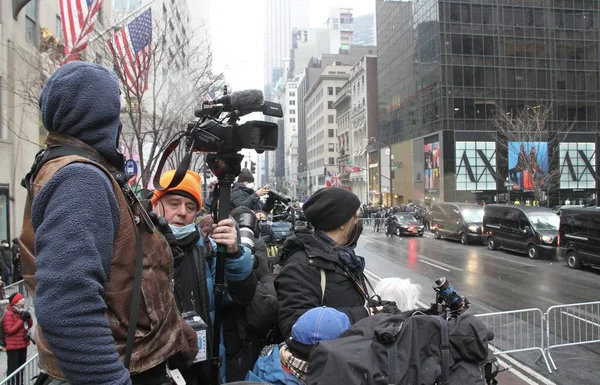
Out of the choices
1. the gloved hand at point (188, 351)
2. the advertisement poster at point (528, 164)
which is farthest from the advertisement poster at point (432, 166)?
the gloved hand at point (188, 351)

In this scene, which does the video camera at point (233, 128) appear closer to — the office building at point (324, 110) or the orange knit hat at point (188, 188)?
the orange knit hat at point (188, 188)

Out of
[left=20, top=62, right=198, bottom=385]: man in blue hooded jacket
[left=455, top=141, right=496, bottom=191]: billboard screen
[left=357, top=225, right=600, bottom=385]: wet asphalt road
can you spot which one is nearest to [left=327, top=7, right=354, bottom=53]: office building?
[left=455, top=141, right=496, bottom=191]: billboard screen

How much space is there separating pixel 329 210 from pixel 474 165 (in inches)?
1945

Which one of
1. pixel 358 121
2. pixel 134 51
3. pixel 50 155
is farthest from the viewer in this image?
pixel 358 121

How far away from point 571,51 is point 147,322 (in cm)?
6087

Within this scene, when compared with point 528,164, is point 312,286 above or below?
below

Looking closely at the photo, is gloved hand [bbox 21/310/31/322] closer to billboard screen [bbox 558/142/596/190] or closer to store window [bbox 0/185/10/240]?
store window [bbox 0/185/10/240]

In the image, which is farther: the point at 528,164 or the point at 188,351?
the point at 528,164

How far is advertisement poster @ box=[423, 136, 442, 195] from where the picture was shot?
4951 centimetres

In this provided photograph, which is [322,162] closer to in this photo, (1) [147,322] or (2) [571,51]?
(2) [571,51]

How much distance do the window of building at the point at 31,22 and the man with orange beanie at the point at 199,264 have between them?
15.2m

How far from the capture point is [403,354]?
1.95 meters

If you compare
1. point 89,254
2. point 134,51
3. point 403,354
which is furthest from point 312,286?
point 134,51

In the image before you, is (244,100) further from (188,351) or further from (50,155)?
(188,351)
